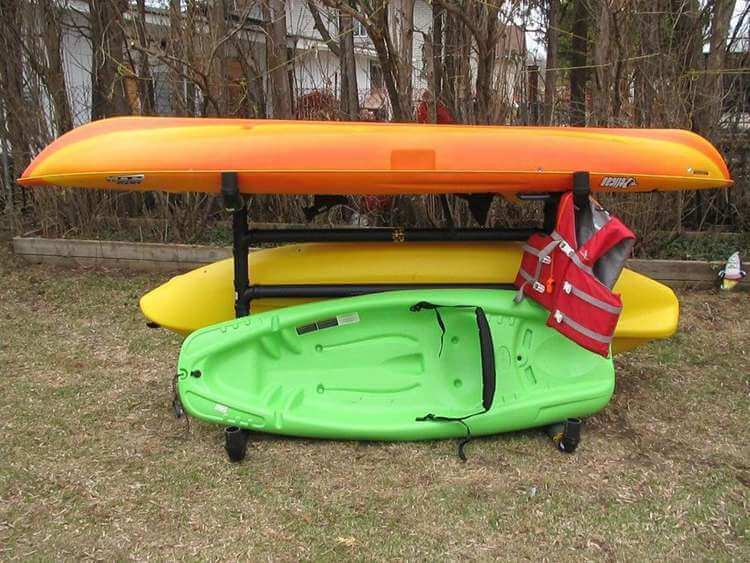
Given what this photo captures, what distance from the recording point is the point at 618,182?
2.69 m

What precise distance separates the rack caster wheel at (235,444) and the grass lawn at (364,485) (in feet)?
0.13

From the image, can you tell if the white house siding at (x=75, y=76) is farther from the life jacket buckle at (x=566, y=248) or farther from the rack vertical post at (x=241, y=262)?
the life jacket buckle at (x=566, y=248)

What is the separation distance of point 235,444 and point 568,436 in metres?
1.33

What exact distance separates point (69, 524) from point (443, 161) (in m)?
1.90

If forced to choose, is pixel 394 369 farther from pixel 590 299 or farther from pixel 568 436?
pixel 590 299

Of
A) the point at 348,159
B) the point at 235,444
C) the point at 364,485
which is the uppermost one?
the point at 348,159

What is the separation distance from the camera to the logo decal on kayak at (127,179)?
2.54 m

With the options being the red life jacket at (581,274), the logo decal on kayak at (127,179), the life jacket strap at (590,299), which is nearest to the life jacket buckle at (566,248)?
the red life jacket at (581,274)

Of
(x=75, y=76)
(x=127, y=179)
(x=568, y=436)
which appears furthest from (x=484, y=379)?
(x=75, y=76)

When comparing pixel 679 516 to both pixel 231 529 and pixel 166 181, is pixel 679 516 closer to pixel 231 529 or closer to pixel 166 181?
pixel 231 529

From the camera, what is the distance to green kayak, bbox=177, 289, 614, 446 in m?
2.68

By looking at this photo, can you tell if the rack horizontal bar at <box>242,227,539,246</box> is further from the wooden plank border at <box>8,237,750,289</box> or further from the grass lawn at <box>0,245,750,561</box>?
the wooden plank border at <box>8,237,750,289</box>

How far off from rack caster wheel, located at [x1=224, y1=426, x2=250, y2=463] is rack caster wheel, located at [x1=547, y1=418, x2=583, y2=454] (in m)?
1.29

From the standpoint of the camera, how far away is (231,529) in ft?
7.32
